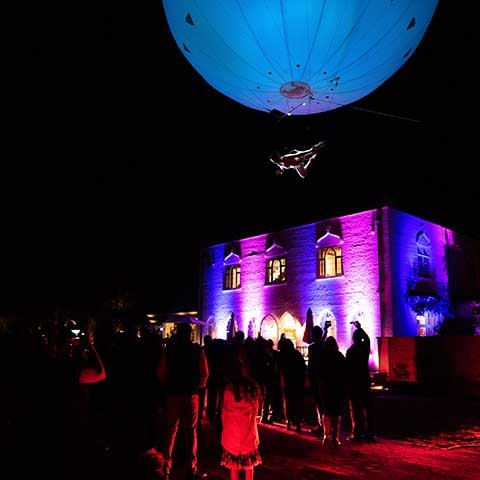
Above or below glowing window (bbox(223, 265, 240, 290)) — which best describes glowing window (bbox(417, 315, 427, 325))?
below

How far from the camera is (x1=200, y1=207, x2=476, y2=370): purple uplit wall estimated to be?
2081 cm

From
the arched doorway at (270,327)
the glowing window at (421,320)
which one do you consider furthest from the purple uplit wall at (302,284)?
the glowing window at (421,320)

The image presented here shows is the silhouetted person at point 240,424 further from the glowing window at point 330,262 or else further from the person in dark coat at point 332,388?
the glowing window at point 330,262

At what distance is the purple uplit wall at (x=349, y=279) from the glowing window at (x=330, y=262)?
23 centimetres

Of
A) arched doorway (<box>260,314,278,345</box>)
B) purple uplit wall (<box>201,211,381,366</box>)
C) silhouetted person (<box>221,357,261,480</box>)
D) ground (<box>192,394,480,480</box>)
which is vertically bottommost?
ground (<box>192,394,480,480</box>)

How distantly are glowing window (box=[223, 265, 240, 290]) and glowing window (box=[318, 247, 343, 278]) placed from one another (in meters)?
6.25

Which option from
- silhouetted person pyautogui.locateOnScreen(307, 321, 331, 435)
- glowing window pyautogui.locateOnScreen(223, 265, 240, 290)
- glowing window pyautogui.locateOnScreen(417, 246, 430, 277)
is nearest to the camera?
silhouetted person pyautogui.locateOnScreen(307, 321, 331, 435)

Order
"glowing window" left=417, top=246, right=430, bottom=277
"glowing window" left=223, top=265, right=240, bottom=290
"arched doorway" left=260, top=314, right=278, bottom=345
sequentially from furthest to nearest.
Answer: "glowing window" left=223, top=265, right=240, bottom=290 < "arched doorway" left=260, top=314, right=278, bottom=345 < "glowing window" left=417, top=246, right=430, bottom=277

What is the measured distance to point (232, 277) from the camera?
94.7 ft

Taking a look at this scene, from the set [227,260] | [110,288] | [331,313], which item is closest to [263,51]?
[331,313]

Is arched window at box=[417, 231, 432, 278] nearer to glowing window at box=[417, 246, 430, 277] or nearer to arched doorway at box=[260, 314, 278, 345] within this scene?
glowing window at box=[417, 246, 430, 277]

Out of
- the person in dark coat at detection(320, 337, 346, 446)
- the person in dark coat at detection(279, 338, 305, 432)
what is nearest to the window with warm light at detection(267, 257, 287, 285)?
the person in dark coat at detection(279, 338, 305, 432)

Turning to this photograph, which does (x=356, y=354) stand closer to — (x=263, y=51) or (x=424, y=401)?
(x=263, y=51)

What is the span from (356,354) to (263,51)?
5725 millimetres
